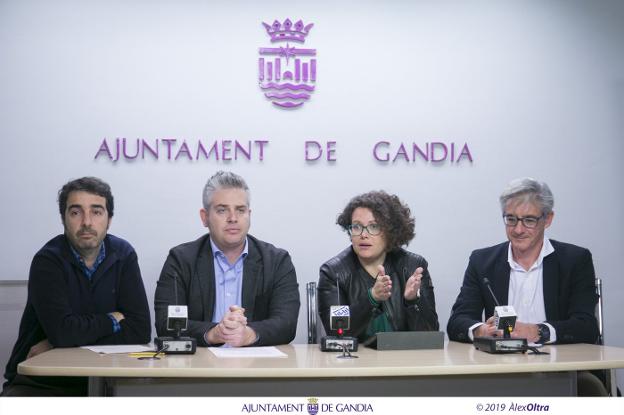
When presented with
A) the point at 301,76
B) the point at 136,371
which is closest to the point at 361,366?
the point at 136,371

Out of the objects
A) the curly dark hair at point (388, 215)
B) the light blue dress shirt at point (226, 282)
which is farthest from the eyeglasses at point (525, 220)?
the light blue dress shirt at point (226, 282)

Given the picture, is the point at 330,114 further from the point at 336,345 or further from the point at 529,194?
the point at 336,345

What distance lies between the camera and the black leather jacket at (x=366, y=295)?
4129 millimetres

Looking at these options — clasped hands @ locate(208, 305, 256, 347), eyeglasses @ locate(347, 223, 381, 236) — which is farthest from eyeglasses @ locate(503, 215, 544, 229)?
clasped hands @ locate(208, 305, 256, 347)

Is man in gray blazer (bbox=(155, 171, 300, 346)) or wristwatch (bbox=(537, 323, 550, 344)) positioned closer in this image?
wristwatch (bbox=(537, 323, 550, 344))

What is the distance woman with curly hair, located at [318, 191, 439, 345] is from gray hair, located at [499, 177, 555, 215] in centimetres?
71

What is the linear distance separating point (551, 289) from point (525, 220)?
523 millimetres

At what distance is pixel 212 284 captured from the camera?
439 cm

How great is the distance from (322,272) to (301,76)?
136 cm

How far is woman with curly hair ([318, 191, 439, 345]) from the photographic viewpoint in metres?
4.11

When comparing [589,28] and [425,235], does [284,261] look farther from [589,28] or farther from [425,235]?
[589,28]

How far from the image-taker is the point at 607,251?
5082 mm
